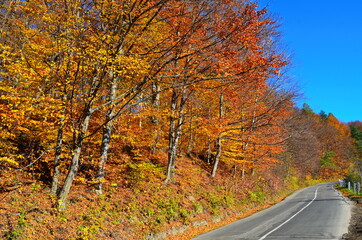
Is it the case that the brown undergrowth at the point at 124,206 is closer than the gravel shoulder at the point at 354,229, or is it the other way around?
the brown undergrowth at the point at 124,206

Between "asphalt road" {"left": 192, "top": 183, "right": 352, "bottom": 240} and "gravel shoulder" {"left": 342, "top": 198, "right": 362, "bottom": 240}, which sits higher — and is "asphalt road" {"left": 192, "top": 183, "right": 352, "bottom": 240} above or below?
A: below

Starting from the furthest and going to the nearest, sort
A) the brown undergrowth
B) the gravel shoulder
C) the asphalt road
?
the asphalt road → the gravel shoulder → the brown undergrowth

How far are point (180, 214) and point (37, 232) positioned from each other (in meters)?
6.81

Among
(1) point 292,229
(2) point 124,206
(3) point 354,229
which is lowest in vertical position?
(1) point 292,229

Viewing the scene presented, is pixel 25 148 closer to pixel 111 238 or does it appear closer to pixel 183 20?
pixel 111 238

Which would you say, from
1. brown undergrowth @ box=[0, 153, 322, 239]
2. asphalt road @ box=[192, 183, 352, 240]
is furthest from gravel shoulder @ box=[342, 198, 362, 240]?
brown undergrowth @ box=[0, 153, 322, 239]

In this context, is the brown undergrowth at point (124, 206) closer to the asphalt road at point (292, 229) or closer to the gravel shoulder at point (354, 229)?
the asphalt road at point (292, 229)

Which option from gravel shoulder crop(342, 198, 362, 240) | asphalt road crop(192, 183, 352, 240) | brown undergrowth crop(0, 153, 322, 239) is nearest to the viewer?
brown undergrowth crop(0, 153, 322, 239)

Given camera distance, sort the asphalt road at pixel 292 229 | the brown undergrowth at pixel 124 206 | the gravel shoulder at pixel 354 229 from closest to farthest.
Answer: the brown undergrowth at pixel 124 206
the gravel shoulder at pixel 354 229
the asphalt road at pixel 292 229

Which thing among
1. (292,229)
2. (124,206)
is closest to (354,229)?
(292,229)

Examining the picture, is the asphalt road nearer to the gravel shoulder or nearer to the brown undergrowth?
the gravel shoulder

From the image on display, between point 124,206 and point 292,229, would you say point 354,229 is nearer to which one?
point 292,229

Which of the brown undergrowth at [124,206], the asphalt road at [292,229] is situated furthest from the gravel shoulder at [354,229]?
the brown undergrowth at [124,206]

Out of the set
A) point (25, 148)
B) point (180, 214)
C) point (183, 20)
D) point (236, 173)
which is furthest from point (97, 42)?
point (236, 173)
